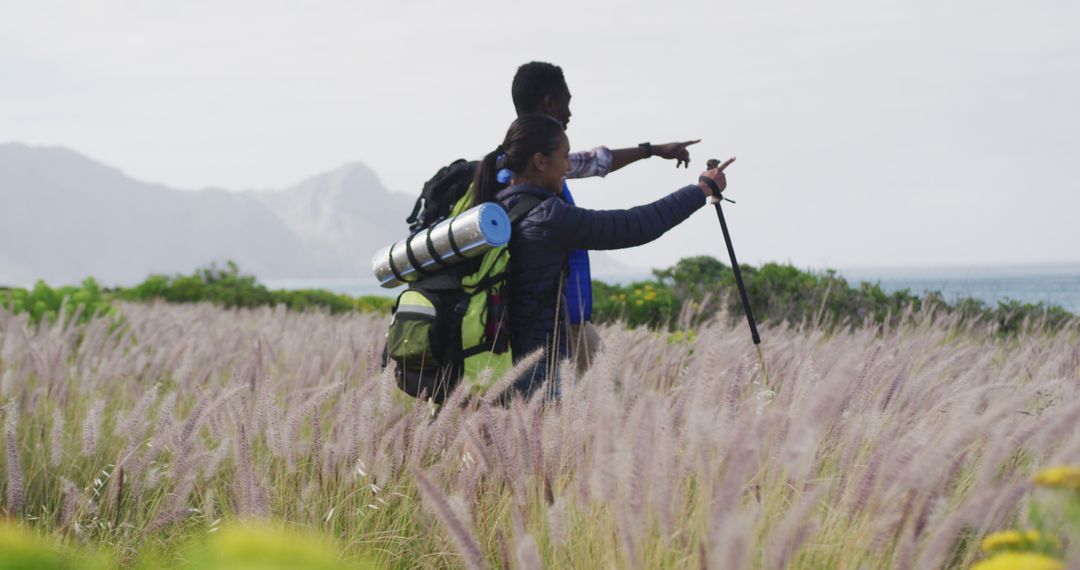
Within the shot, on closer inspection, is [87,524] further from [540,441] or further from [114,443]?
[540,441]

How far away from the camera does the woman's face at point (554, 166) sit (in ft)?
10.5

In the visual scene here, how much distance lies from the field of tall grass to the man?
0.86 feet

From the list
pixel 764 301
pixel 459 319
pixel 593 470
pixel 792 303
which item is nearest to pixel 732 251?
pixel 459 319

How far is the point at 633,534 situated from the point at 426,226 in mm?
2047

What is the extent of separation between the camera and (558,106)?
3.63 metres

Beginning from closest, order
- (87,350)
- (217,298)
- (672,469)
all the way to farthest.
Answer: (672,469), (87,350), (217,298)

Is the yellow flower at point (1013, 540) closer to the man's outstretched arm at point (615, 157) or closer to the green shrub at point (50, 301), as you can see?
the man's outstretched arm at point (615, 157)

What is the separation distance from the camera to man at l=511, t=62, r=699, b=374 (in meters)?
3.33

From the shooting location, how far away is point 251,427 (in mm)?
2701

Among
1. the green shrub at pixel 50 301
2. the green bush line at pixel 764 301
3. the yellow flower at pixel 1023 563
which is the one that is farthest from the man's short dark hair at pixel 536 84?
the green shrub at pixel 50 301

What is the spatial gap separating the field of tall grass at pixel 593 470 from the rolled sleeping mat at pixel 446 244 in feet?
1.31

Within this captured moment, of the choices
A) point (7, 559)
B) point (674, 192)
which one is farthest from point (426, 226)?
point (7, 559)

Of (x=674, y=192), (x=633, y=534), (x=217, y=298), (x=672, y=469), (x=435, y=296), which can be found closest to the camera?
(x=633, y=534)

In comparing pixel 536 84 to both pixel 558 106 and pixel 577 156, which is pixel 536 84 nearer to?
pixel 558 106
